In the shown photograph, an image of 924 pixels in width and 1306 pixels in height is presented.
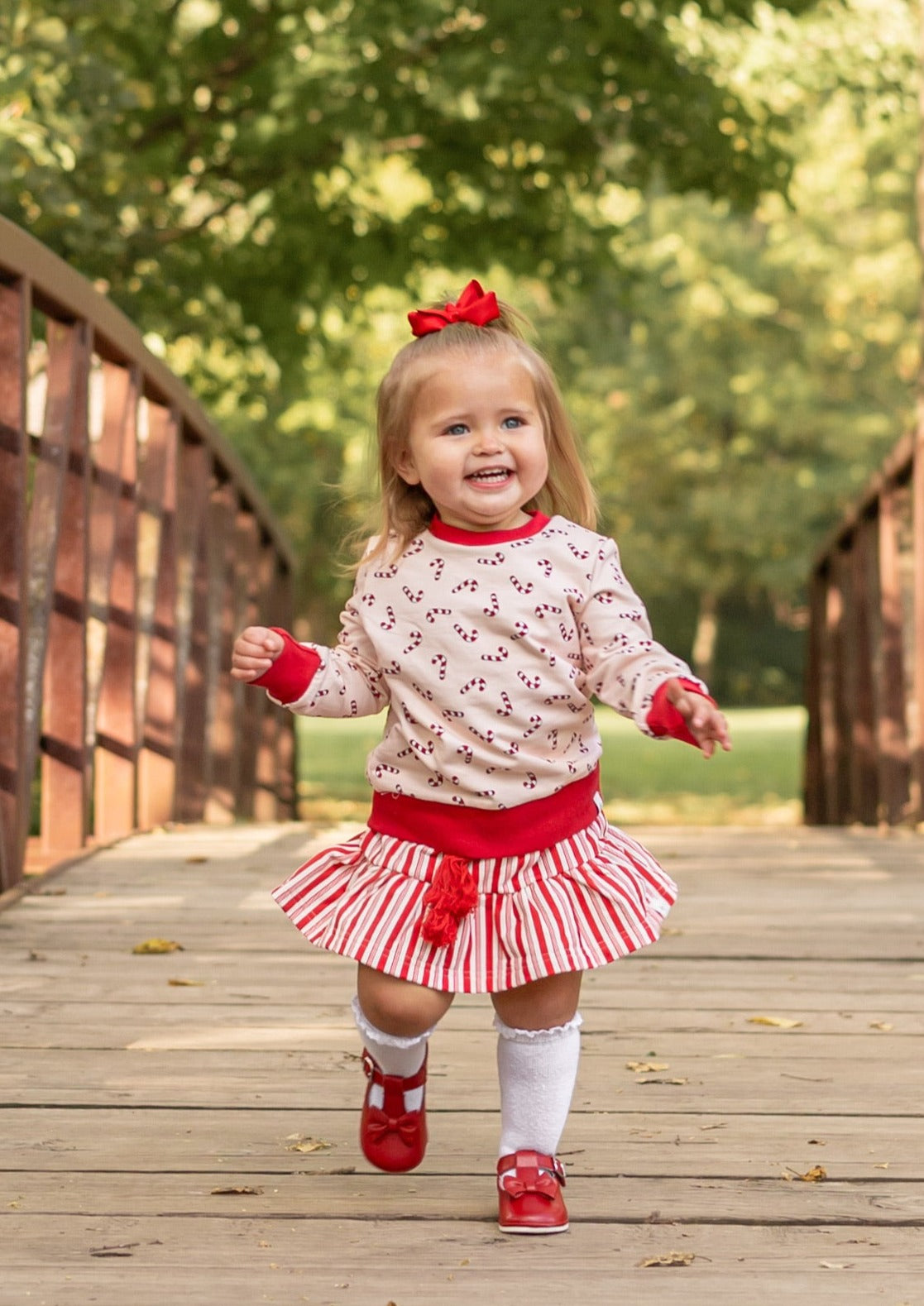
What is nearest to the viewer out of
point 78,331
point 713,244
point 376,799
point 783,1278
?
point 783,1278

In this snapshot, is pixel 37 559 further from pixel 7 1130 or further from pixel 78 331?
pixel 7 1130

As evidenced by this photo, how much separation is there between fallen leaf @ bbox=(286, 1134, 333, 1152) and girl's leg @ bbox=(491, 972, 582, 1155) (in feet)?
0.97

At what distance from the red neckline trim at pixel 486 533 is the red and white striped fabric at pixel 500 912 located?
0.39 m

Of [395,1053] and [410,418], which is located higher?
[410,418]

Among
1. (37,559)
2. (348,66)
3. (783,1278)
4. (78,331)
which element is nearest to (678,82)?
(348,66)

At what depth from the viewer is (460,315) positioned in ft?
7.60

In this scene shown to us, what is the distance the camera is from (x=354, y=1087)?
2633 mm

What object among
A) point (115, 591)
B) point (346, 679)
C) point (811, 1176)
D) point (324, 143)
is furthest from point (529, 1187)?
point (324, 143)

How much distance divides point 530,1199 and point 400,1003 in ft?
0.95

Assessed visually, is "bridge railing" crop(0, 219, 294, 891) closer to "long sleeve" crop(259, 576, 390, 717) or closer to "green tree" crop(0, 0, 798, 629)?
"green tree" crop(0, 0, 798, 629)

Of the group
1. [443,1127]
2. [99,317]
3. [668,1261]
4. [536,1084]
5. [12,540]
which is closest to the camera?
[668,1261]

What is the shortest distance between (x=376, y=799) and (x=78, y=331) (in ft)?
8.25

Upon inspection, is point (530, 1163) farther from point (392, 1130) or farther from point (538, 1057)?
point (392, 1130)

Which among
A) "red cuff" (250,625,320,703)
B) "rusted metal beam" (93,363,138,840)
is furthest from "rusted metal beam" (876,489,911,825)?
"red cuff" (250,625,320,703)
